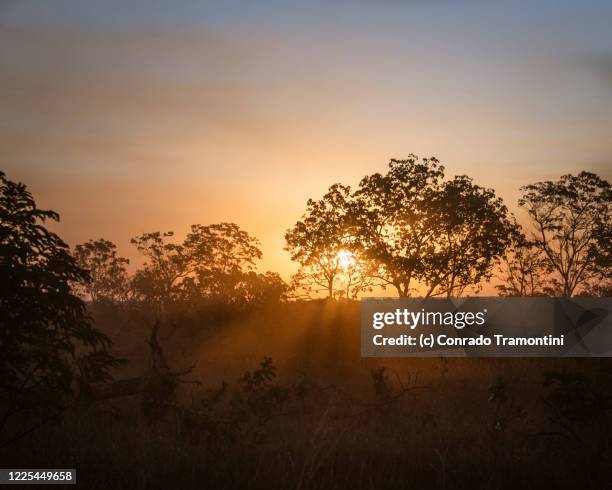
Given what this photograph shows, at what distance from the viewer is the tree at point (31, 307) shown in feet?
21.0

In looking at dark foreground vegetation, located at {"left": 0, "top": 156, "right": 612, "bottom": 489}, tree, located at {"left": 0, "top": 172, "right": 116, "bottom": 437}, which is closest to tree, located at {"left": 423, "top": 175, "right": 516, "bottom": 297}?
dark foreground vegetation, located at {"left": 0, "top": 156, "right": 612, "bottom": 489}

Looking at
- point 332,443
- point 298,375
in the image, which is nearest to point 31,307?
point 332,443

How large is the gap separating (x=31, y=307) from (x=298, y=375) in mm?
16419

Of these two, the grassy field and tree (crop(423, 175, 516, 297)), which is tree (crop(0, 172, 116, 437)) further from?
tree (crop(423, 175, 516, 297))

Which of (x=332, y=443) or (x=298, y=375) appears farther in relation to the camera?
(x=298, y=375)

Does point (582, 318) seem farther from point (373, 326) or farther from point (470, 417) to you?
point (470, 417)

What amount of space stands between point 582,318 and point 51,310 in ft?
79.0

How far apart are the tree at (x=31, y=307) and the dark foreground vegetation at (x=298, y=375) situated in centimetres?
2

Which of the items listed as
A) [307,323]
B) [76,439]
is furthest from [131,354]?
[76,439]

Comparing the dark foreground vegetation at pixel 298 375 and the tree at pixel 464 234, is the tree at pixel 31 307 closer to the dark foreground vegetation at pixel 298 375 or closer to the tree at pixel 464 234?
the dark foreground vegetation at pixel 298 375

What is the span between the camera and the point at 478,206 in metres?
31.7

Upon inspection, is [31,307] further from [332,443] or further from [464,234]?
[464,234]

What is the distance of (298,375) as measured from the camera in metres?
22.2

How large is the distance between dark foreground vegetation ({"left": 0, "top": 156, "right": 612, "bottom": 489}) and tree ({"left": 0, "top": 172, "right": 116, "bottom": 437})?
2 cm
